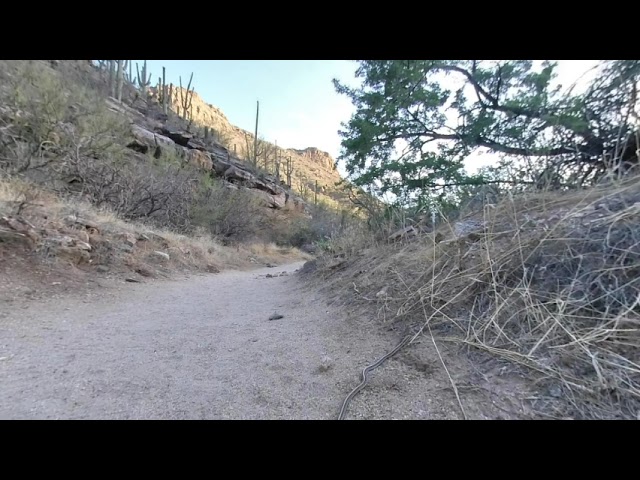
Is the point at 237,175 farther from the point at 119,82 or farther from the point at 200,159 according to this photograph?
the point at 119,82

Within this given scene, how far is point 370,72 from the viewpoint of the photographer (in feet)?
20.4

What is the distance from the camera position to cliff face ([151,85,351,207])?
29484 millimetres

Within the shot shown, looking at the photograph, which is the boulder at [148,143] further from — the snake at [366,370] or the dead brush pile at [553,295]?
the snake at [366,370]

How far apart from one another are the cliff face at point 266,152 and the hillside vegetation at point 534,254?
3.75m

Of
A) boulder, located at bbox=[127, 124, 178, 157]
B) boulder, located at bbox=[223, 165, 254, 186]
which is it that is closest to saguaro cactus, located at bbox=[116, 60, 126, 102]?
boulder, located at bbox=[127, 124, 178, 157]

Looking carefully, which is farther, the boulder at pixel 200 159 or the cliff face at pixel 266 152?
the cliff face at pixel 266 152

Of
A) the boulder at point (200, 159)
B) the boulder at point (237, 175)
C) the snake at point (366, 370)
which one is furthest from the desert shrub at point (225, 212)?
the snake at point (366, 370)

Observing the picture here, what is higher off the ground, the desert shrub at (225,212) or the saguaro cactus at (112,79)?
the saguaro cactus at (112,79)

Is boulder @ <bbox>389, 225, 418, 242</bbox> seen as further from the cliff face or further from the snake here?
the cliff face

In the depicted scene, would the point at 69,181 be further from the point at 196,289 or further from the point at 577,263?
the point at 577,263

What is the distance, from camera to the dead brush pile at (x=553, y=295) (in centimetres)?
145

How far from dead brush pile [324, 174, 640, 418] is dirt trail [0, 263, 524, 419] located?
1.49 feet

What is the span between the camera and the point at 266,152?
32406mm
